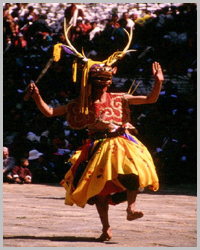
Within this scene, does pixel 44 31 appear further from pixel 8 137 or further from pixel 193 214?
pixel 193 214

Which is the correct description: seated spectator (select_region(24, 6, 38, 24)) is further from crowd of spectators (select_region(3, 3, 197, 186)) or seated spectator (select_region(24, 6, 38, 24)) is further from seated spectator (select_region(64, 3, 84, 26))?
seated spectator (select_region(64, 3, 84, 26))

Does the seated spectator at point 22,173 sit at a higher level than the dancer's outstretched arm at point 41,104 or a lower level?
lower

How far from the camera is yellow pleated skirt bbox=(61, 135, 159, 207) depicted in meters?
5.96

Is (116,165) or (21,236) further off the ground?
(116,165)

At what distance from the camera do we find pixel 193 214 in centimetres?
813

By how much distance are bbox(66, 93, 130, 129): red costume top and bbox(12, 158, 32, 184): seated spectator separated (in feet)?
18.3

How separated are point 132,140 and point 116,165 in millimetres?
450

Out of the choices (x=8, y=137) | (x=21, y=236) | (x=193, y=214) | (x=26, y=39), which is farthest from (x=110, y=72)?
(x=26, y=39)

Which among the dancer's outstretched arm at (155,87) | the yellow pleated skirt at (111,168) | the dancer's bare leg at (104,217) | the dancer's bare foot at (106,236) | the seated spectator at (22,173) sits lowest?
the seated spectator at (22,173)

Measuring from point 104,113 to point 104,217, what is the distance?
2.98 feet

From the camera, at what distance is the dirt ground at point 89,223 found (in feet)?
19.2

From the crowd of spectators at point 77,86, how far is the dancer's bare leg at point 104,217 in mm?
5821

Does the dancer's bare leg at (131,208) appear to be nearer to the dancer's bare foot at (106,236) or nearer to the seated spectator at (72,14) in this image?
the dancer's bare foot at (106,236)

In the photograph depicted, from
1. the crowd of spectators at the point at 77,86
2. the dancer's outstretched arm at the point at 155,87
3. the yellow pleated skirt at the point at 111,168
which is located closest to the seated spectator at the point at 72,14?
Answer: the crowd of spectators at the point at 77,86
